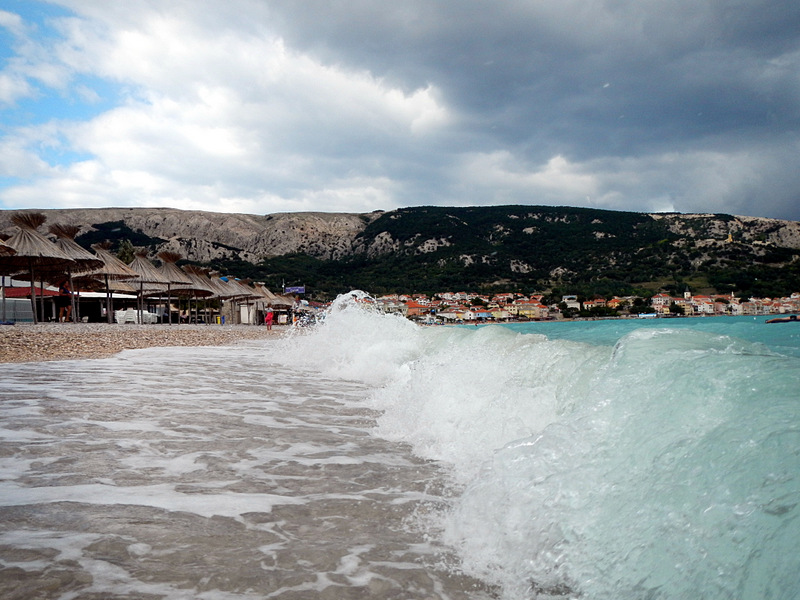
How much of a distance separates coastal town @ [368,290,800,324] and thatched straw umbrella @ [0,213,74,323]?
516 inches

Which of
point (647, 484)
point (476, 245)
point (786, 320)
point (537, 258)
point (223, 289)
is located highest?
point (476, 245)

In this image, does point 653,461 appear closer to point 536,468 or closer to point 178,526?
point 536,468

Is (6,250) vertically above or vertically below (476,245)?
below

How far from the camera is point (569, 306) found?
38.9 m

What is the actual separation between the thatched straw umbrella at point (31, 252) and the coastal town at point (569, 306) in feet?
43.0

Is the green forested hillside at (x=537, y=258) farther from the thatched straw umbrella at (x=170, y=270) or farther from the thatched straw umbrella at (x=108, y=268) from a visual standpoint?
the thatched straw umbrella at (x=170, y=270)

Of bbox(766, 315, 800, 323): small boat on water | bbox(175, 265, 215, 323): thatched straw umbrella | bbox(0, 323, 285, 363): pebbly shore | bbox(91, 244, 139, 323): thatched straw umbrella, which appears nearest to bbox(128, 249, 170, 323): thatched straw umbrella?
bbox(91, 244, 139, 323): thatched straw umbrella

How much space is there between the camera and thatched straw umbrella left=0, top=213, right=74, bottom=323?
64.8ft

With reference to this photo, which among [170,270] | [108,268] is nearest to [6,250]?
[108,268]

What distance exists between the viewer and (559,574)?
208 centimetres

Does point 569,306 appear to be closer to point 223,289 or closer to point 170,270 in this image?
point 223,289

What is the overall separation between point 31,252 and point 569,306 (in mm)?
33039

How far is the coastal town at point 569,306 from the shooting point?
20766 millimetres

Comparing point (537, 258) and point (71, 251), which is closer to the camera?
point (71, 251)
